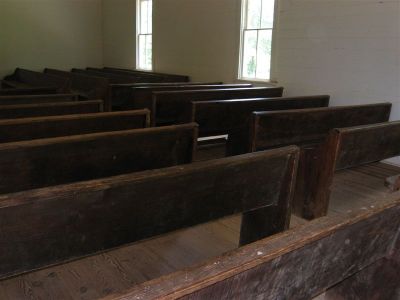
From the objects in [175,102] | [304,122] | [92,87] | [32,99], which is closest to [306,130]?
[304,122]

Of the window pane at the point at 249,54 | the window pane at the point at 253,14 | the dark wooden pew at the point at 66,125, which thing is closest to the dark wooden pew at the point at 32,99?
the dark wooden pew at the point at 66,125

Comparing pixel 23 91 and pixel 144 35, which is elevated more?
pixel 144 35

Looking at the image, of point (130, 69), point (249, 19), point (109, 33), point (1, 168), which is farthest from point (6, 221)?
point (109, 33)

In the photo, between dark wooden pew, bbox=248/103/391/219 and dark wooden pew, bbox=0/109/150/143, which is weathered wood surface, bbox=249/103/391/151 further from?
dark wooden pew, bbox=0/109/150/143

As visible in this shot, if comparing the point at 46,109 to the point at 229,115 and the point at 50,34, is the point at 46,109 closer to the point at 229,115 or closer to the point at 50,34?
the point at 229,115

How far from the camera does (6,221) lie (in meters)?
1.20

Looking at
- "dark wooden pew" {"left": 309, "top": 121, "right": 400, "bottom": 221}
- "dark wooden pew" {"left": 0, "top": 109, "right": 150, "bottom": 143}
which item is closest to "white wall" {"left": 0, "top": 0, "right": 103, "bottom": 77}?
"dark wooden pew" {"left": 0, "top": 109, "right": 150, "bottom": 143}

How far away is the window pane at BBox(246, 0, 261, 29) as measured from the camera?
536cm

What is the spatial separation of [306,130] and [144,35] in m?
5.33

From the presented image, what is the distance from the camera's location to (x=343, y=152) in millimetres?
2578

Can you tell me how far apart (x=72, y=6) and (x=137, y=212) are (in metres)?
8.38

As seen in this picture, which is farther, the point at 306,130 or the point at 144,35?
the point at 144,35

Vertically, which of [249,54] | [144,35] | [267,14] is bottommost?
[249,54]

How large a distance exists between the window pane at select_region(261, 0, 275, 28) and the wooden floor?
3071mm
